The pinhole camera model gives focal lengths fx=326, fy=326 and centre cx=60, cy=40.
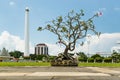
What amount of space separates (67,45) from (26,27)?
352 feet

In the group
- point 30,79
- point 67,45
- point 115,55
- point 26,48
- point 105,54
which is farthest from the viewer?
point 26,48

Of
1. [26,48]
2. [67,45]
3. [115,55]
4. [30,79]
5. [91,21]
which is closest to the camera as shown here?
[30,79]

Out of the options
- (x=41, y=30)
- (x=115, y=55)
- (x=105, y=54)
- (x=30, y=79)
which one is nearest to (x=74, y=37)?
(x=41, y=30)

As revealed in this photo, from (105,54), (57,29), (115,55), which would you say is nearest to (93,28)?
(57,29)

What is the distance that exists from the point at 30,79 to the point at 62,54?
911 inches

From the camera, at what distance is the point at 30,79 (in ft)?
39.7

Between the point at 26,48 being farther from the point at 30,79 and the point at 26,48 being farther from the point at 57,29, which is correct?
the point at 30,79

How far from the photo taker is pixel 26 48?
137375mm

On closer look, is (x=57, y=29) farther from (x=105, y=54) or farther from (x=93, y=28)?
(x=105, y=54)

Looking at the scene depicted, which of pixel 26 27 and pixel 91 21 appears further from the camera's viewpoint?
pixel 26 27

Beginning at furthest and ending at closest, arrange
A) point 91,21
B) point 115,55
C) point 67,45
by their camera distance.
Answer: point 115,55 < point 91,21 < point 67,45

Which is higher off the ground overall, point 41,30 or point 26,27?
point 26,27

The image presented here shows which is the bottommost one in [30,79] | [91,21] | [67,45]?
[30,79]

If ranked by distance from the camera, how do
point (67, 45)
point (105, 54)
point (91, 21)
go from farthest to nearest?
point (105, 54)
point (91, 21)
point (67, 45)
